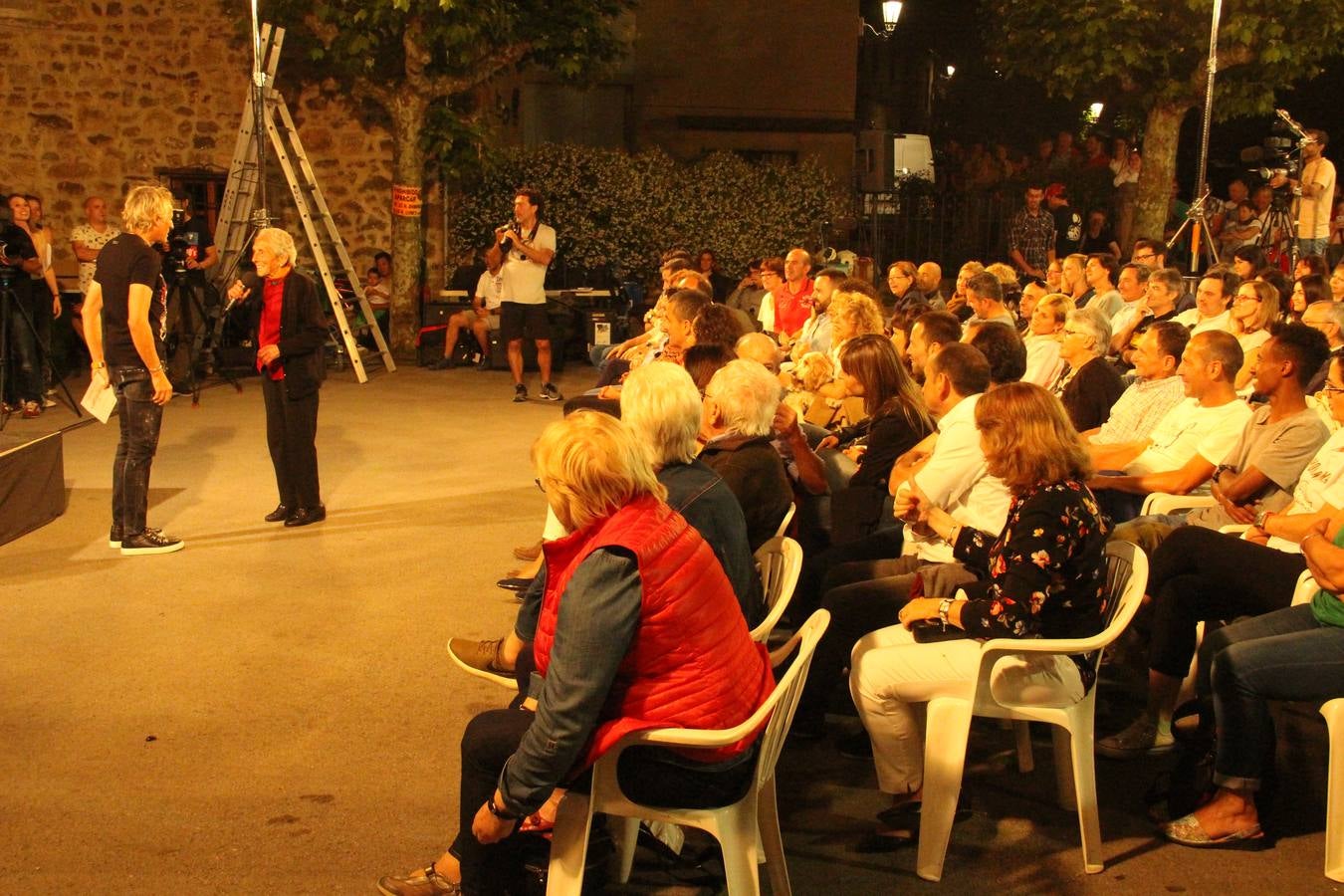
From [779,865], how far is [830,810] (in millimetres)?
632

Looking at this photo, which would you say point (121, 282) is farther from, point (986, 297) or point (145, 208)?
point (986, 297)

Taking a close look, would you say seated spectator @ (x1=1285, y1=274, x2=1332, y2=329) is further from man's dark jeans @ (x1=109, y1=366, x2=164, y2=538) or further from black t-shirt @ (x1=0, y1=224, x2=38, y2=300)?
black t-shirt @ (x1=0, y1=224, x2=38, y2=300)

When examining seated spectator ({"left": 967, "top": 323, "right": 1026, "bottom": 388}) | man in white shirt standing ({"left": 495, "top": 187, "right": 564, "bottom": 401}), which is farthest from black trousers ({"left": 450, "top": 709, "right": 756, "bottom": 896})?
man in white shirt standing ({"left": 495, "top": 187, "right": 564, "bottom": 401})

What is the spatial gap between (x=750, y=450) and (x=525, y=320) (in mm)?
7103

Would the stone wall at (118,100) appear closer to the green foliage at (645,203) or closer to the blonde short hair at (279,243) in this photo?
the green foliage at (645,203)

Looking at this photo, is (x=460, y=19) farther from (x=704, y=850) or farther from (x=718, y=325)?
(x=704, y=850)

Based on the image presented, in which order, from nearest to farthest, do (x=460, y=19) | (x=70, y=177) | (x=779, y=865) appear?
(x=779, y=865)
(x=460, y=19)
(x=70, y=177)

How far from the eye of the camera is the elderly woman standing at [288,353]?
6.32m

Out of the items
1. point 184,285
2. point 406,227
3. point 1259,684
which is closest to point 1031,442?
point 1259,684

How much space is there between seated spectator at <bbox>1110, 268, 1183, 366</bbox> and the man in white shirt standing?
4.60 meters

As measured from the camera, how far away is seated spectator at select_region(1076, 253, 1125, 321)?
8602 millimetres

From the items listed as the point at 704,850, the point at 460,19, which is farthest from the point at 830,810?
the point at 460,19

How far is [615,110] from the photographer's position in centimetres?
1720

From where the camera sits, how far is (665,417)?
328 centimetres
